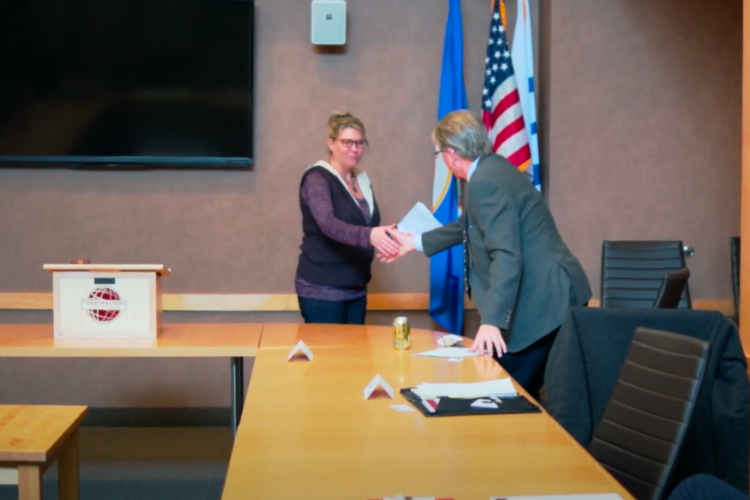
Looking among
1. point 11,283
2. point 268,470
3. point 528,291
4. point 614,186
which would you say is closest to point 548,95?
point 614,186

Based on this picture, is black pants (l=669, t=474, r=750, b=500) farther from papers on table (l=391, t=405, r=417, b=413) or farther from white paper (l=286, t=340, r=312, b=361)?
white paper (l=286, t=340, r=312, b=361)

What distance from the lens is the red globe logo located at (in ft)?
10.6

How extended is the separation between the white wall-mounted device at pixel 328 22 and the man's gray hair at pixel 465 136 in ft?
6.59

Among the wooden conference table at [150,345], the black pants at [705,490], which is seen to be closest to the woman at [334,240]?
the wooden conference table at [150,345]

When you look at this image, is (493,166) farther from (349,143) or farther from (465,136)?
(349,143)

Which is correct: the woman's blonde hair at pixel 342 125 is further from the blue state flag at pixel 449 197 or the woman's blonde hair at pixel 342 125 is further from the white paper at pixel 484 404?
the white paper at pixel 484 404

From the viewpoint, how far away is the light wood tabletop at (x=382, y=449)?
1511 millimetres

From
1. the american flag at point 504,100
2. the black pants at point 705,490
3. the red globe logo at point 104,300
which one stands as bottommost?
the black pants at point 705,490

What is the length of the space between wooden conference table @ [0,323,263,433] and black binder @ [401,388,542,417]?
1072mm

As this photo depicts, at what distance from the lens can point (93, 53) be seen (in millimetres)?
4773

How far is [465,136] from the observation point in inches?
115

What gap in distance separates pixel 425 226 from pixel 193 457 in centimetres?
176

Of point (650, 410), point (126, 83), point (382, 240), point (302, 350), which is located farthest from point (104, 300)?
point (650, 410)

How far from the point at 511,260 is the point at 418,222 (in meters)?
1.02
